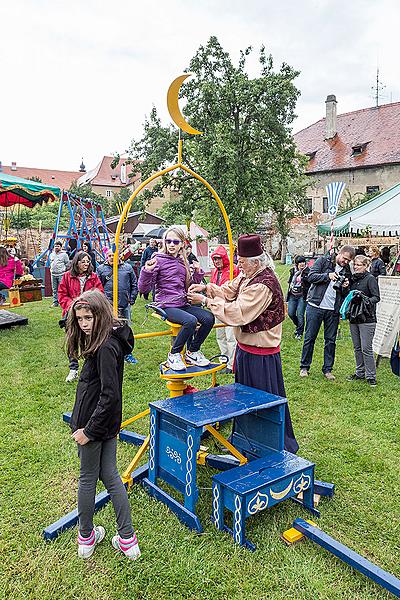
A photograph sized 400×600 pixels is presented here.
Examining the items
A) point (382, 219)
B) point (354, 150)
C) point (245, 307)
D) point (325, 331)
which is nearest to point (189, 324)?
point (245, 307)

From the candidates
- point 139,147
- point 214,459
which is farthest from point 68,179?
point 214,459

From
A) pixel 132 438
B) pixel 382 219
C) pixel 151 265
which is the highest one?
pixel 382 219

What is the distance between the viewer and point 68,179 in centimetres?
8756

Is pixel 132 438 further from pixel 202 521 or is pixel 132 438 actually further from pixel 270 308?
pixel 270 308

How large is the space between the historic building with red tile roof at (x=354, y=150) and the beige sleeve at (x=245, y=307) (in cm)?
3303

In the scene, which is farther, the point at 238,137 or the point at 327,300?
the point at 238,137

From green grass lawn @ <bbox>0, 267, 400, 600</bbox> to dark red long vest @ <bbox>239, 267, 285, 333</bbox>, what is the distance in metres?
1.39

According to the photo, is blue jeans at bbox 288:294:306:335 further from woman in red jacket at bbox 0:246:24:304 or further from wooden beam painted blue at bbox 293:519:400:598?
wooden beam painted blue at bbox 293:519:400:598

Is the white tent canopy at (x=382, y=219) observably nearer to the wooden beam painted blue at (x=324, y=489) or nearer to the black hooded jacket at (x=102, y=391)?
the wooden beam painted blue at (x=324, y=489)

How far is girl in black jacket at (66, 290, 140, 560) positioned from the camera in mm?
2762

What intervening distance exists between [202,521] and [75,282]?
393cm

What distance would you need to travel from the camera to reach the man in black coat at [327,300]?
653cm

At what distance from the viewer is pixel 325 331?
265 inches

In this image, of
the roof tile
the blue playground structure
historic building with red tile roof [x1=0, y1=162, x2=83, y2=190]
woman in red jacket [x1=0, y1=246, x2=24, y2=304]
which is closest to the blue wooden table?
woman in red jacket [x1=0, y1=246, x2=24, y2=304]
